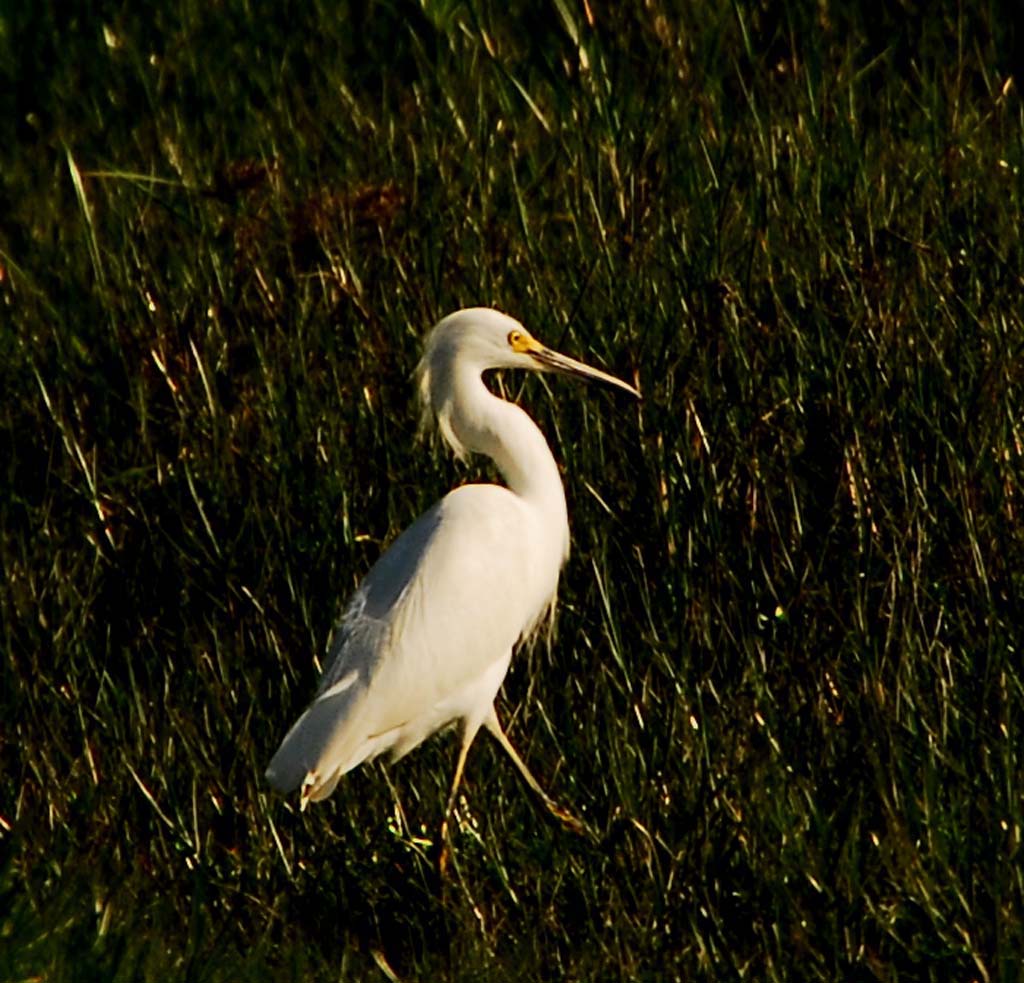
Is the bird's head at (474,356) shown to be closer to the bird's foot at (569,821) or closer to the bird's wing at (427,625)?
the bird's wing at (427,625)

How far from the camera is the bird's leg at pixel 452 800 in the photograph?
146 inches

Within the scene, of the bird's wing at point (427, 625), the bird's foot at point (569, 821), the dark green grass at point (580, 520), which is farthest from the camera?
the bird's wing at point (427, 625)

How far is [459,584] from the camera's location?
13.2ft

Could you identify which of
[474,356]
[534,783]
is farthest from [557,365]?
[534,783]

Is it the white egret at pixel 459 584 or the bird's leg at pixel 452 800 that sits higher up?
the white egret at pixel 459 584

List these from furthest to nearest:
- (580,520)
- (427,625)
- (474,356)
→ 1. (580,520)
2. (474,356)
3. (427,625)

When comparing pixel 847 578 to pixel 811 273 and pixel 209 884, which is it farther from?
pixel 209 884

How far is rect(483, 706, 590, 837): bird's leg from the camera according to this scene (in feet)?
12.2

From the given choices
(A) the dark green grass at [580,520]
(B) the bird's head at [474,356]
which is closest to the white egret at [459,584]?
(B) the bird's head at [474,356]

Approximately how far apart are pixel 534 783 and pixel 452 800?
152mm

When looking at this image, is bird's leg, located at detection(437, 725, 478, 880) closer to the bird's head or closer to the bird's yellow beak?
the bird's head

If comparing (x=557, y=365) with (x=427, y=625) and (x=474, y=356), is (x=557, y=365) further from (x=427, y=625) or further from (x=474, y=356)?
(x=427, y=625)

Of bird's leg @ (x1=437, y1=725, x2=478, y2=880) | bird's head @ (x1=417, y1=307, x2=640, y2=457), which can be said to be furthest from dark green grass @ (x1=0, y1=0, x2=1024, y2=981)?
bird's head @ (x1=417, y1=307, x2=640, y2=457)

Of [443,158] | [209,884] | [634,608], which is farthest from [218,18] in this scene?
[209,884]
